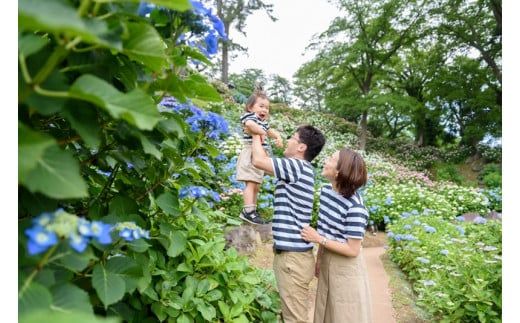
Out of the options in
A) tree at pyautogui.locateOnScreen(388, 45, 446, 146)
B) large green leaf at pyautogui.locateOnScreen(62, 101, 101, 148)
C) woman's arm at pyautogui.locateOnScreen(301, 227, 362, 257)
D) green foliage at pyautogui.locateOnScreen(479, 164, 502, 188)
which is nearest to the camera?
large green leaf at pyautogui.locateOnScreen(62, 101, 101, 148)

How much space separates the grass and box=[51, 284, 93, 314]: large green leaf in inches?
116

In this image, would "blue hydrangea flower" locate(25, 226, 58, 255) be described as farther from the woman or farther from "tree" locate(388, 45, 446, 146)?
"tree" locate(388, 45, 446, 146)

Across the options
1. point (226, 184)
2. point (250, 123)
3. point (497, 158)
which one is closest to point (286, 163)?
point (250, 123)

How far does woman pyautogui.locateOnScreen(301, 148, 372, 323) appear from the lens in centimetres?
200

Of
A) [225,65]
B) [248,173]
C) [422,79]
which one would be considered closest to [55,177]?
[248,173]

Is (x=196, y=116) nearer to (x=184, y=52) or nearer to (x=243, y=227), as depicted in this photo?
(x=184, y=52)

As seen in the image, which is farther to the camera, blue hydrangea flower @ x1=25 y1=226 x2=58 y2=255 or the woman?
the woman

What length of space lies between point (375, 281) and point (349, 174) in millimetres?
2336

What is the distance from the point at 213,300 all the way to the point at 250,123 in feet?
3.26

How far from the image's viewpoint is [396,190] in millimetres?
7664

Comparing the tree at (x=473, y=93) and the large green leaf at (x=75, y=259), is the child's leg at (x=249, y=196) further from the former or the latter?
the tree at (x=473, y=93)

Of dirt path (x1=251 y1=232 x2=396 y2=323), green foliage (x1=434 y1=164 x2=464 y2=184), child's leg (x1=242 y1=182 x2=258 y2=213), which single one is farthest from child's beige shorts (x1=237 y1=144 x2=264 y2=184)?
green foliage (x1=434 y1=164 x2=464 y2=184)

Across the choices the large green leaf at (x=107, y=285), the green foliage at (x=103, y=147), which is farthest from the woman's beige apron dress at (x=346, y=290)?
the large green leaf at (x=107, y=285)

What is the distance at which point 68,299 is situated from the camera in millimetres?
643
